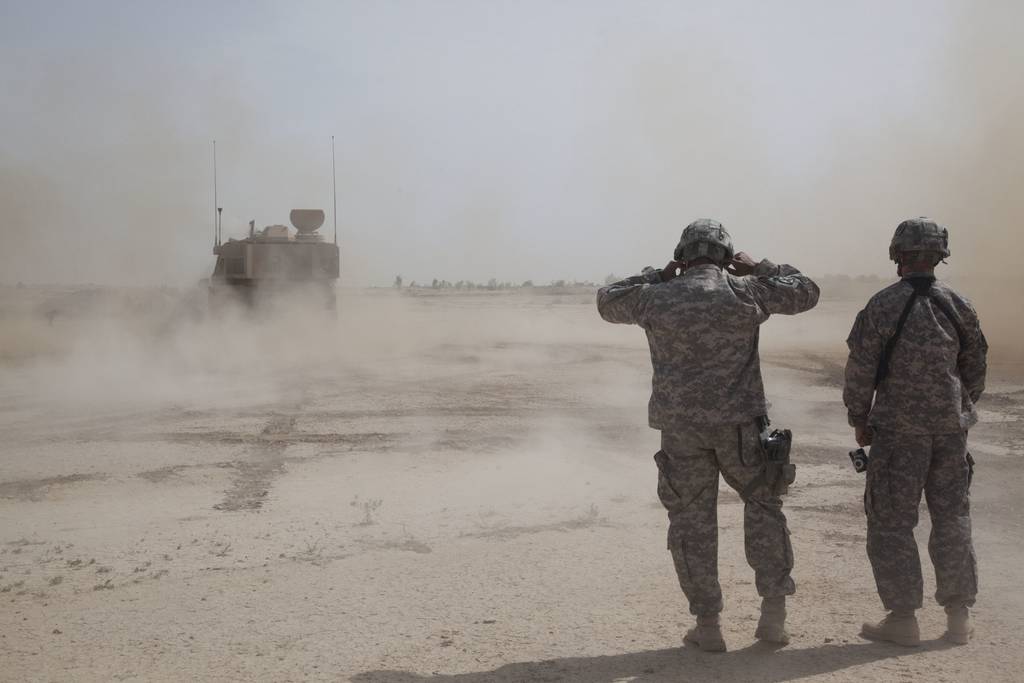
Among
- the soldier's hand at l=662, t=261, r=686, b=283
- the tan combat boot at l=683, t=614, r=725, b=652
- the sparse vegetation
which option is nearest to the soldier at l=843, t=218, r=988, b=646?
the tan combat boot at l=683, t=614, r=725, b=652

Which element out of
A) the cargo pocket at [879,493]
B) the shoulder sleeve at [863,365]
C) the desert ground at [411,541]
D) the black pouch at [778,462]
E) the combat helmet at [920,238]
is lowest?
the desert ground at [411,541]

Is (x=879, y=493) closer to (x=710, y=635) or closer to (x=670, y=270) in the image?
(x=710, y=635)

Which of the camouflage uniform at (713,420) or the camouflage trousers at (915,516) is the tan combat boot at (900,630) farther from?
the camouflage uniform at (713,420)

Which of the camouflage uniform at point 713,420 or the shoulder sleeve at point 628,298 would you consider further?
the shoulder sleeve at point 628,298

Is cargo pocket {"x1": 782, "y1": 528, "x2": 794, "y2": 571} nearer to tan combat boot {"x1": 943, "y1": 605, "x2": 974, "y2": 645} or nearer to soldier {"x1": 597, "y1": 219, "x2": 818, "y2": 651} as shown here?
soldier {"x1": 597, "y1": 219, "x2": 818, "y2": 651}

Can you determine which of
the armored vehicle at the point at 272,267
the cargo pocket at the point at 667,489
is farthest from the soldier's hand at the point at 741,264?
the armored vehicle at the point at 272,267

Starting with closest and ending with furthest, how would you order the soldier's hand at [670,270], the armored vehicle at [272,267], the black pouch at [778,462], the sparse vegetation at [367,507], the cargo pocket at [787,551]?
the black pouch at [778,462] → the cargo pocket at [787,551] → the soldier's hand at [670,270] → the sparse vegetation at [367,507] → the armored vehicle at [272,267]

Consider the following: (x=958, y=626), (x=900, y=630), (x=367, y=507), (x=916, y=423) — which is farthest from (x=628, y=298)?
(x=367, y=507)

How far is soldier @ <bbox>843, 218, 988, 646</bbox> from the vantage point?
13.8 feet

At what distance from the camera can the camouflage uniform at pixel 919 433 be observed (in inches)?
165

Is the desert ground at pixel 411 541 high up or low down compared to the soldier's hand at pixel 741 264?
down

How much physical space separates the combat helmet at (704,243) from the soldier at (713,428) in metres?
0.09

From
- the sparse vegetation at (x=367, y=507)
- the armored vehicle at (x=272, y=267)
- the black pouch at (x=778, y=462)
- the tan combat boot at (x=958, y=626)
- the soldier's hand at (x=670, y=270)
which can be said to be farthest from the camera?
the armored vehicle at (x=272, y=267)

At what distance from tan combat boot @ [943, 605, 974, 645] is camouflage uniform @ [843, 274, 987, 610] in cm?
4
